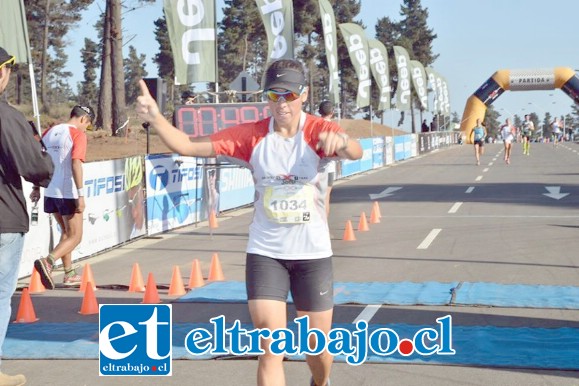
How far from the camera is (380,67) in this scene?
4741 cm

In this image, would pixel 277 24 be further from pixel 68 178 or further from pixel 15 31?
pixel 68 178

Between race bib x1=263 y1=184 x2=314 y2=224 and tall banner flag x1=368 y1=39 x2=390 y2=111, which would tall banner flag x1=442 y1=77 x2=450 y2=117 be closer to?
tall banner flag x1=368 y1=39 x2=390 y2=111

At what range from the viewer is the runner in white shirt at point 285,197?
5.17 metres

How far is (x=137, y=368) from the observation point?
264 inches

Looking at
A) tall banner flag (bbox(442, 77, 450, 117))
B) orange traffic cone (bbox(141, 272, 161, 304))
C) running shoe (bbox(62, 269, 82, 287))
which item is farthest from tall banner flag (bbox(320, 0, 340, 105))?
tall banner flag (bbox(442, 77, 450, 117))

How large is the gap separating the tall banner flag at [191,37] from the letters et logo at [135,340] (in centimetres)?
1507

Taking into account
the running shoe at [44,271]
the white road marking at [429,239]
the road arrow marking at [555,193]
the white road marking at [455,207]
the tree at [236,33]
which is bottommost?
the road arrow marking at [555,193]

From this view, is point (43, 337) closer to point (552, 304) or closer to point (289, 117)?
point (289, 117)

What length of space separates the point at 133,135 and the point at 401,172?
14623 mm

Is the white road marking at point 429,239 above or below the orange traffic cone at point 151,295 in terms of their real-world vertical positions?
below

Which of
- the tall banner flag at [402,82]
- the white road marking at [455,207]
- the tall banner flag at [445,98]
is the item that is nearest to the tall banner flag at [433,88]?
the tall banner flag at [445,98]

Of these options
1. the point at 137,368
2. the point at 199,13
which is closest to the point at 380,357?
the point at 137,368

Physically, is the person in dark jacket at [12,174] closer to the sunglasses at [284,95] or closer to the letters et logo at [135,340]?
the letters et logo at [135,340]

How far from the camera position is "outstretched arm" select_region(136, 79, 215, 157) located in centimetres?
485
